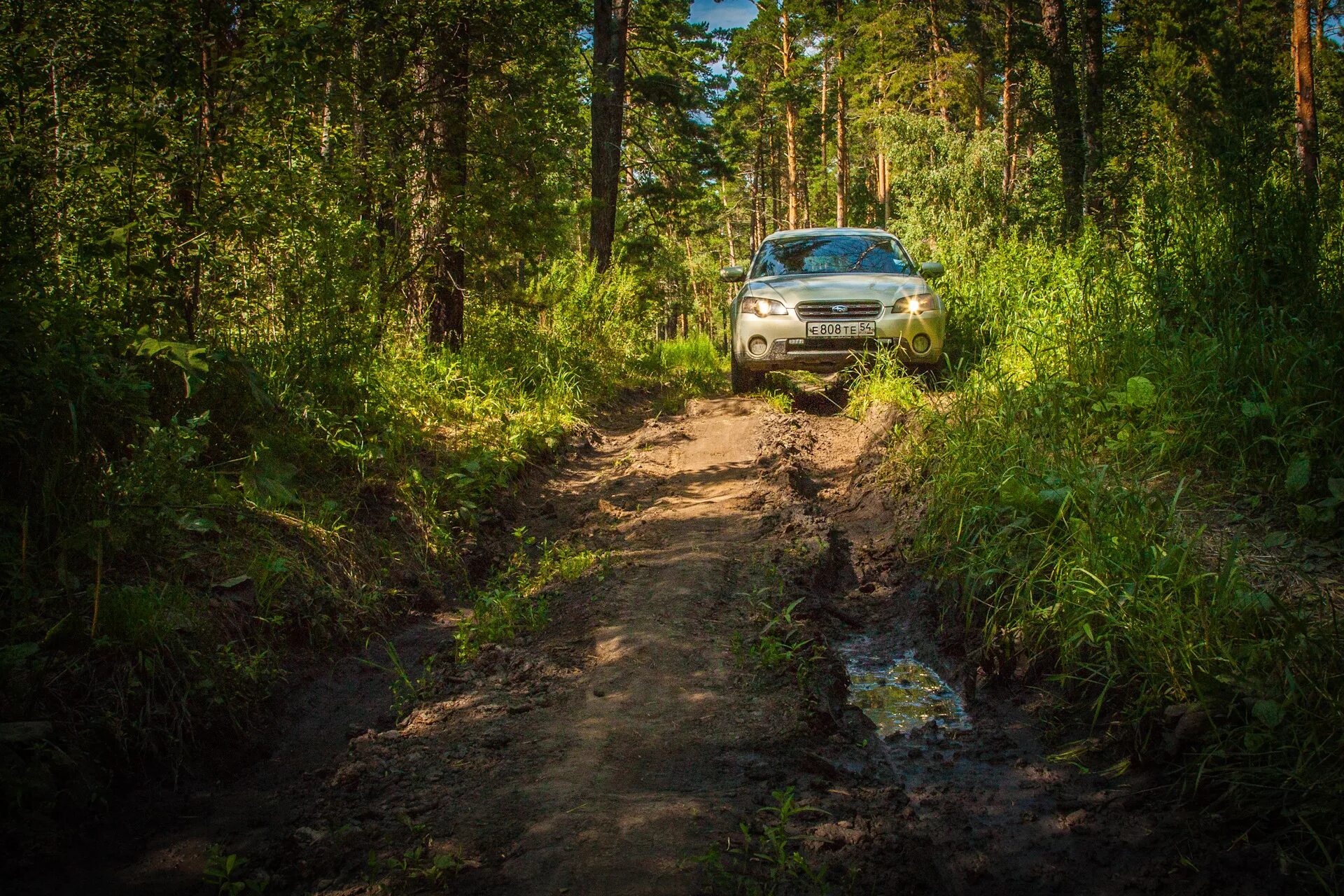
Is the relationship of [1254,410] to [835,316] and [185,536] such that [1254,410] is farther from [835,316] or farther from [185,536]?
[185,536]

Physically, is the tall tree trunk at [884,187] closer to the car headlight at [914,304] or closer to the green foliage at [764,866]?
the car headlight at [914,304]

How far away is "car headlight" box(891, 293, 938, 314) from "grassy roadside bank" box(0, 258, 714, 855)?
4.27m

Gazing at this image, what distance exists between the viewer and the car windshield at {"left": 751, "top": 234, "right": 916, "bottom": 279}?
8797mm

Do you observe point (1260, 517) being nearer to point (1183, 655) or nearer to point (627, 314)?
point (1183, 655)

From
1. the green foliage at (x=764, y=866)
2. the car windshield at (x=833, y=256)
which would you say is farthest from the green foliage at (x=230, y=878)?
the car windshield at (x=833, y=256)

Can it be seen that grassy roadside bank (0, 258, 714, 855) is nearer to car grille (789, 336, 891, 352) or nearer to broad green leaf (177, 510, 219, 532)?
broad green leaf (177, 510, 219, 532)

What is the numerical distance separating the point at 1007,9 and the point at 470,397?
2126 cm

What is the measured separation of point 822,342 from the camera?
8023 mm

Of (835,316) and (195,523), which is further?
(835,316)

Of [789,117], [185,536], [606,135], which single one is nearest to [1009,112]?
[606,135]

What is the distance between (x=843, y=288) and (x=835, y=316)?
0.32m

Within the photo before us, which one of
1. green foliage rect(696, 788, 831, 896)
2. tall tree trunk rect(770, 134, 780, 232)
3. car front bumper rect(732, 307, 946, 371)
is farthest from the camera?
tall tree trunk rect(770, 134, 780, 232)

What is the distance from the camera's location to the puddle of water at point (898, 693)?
321 centimetres

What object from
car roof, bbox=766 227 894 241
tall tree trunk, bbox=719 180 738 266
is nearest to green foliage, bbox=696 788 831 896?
car roof, bbox=766 227 894 241
